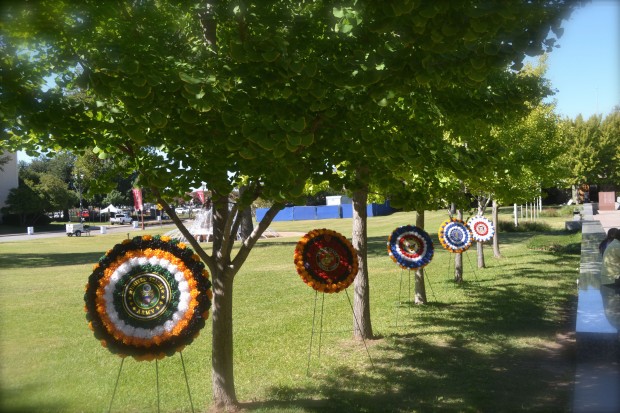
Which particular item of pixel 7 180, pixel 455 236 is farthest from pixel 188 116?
pixel 7 180

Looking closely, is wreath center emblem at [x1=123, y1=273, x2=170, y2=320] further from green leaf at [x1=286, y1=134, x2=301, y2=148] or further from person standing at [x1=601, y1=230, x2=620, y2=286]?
person standing at [x1=601, y1=230, x2=620, y2=286]

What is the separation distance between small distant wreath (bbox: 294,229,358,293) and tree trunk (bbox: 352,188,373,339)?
4.16 feet

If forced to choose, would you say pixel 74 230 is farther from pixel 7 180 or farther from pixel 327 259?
pixel 327 259

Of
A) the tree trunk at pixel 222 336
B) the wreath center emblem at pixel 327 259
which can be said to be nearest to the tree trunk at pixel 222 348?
the tree trunk at pixel 222 336

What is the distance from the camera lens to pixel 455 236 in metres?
15.6

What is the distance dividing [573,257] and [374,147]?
738 inches

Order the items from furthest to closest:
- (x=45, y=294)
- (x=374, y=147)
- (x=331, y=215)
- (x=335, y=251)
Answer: (x=331, y=215) → (x=45, y=294) → (x=335, y=251) → (x=374, y=147)

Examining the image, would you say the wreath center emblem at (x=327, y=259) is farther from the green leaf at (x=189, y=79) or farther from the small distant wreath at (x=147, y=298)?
the green leaf at (x=189, y=79)

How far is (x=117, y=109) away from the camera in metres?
5.60

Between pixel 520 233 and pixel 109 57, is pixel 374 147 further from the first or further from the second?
pixel 520 233

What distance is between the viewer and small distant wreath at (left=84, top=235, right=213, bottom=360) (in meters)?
5.34

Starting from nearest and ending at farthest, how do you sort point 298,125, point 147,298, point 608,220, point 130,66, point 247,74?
point 130,66, point 298,125, point 247,74, point 147,298, point 608,220

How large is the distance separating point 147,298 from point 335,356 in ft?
14.1

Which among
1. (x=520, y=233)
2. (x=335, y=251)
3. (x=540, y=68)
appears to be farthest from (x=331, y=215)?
(x=335, y=251)
